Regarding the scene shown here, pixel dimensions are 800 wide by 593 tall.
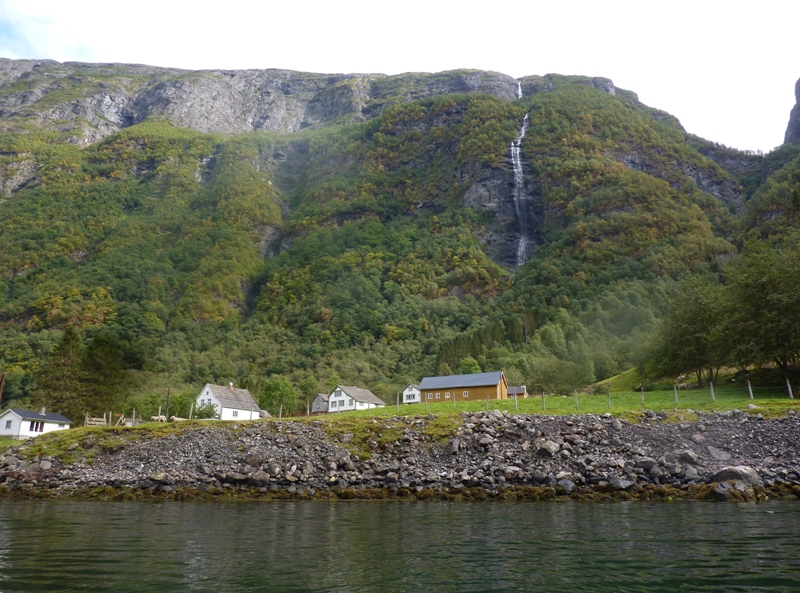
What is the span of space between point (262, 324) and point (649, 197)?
356 ft

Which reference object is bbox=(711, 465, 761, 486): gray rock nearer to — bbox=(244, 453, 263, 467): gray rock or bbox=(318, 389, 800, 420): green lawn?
bbox=(318, 389, 800, 420): green lawn

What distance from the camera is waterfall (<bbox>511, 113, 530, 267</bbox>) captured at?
15943 cm

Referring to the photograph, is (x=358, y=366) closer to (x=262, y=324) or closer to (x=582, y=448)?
(x=262, y=324)

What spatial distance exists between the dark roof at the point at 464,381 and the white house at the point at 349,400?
1189cm

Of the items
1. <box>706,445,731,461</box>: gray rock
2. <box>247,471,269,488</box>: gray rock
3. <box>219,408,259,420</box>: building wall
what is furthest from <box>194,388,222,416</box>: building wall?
<box>706,445,731,461</box>: gray rock

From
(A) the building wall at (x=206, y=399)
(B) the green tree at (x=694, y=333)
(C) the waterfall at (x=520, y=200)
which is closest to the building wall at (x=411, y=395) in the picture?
(A) the building wall at (x=206, y=399)

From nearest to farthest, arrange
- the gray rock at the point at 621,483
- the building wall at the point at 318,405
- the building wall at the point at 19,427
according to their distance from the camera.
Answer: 1. the gray rock at the point at 621,483
2. the building wall at the point at 19,427
3. the building wall at the point at 318,405

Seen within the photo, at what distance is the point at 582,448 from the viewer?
30.4 metres

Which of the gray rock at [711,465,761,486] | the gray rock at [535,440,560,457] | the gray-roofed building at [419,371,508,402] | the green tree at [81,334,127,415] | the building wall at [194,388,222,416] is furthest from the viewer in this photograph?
the building wall at [194,388,222,416]

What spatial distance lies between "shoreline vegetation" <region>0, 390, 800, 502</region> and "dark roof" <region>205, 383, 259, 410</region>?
29.7 meters

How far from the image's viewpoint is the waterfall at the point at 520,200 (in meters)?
159

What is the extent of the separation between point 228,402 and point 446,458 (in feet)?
152

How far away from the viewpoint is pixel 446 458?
105ft

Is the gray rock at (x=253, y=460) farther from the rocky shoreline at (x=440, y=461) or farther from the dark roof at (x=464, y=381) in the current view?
the dark roof at (x=464, y=381)
